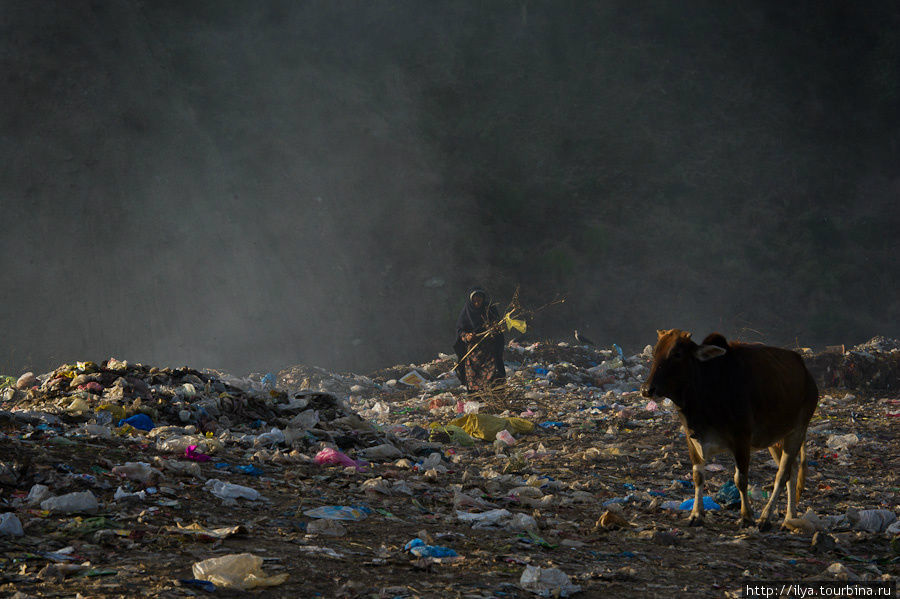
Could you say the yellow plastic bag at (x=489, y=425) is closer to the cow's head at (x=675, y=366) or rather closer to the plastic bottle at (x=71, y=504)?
the cow's head at (x=675, y=366)

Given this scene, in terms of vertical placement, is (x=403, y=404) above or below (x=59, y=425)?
above

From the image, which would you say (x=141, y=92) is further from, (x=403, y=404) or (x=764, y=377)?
(x=764, y=377)

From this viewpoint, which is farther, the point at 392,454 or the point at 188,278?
the point at 188,278

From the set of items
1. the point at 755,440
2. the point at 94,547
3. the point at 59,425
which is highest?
the point at 59,425

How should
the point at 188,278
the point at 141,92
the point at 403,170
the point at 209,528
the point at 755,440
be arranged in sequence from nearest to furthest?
the point at 209,528 < the point at 755,440 < the point at 188,278 < the point at 141,92 < the point at 403,170

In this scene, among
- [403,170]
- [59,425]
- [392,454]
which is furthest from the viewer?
[403,170]

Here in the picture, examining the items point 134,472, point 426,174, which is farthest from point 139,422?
point 426,174

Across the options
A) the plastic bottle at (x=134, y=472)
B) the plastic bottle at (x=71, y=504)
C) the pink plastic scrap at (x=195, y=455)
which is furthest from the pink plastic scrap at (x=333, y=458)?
the plastic bottle at (x=71, y=504)

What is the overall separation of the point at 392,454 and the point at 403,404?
4272mm

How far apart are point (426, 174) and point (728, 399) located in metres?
17.0

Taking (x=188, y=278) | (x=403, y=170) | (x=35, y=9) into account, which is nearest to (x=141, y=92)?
(x=35, y=9)

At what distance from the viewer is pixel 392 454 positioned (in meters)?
5.89

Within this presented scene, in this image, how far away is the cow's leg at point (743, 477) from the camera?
3886 millimetres

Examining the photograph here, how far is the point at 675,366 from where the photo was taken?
155 inches
